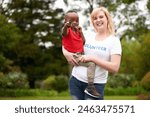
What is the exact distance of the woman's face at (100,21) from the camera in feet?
11.2

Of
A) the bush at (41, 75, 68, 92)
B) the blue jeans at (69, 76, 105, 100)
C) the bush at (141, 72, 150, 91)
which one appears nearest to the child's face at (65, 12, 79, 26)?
the blue jeans at (69, 76, 105, 100)

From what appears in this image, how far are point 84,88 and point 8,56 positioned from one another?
101 feet

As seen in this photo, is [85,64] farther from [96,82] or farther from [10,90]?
[10,90]

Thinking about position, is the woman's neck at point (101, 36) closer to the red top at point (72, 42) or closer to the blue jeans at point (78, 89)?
the red top at point (72, 42)

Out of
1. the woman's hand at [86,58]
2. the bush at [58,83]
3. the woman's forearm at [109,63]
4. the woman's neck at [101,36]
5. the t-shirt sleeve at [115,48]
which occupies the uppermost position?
the woman's neck at [101,36]

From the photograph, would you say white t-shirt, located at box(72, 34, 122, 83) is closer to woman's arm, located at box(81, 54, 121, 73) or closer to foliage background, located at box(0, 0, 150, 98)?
woman's arm, located at box(81, 54, 121, 73)

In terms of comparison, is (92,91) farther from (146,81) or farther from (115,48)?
(146,81)

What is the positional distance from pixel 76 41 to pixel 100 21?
0.23 metres

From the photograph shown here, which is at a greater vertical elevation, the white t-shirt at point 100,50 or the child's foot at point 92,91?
the white t-shirt at point 100,50

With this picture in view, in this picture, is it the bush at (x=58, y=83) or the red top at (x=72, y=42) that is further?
the bush at (x=58, y=83)

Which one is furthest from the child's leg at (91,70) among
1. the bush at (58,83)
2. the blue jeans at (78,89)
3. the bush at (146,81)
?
the bush at (58,83)

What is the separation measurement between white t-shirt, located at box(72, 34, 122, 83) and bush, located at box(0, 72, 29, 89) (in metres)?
21.5

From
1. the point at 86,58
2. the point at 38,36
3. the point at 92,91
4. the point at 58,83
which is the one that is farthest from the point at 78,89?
the point at 38,36

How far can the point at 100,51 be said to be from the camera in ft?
11.1
